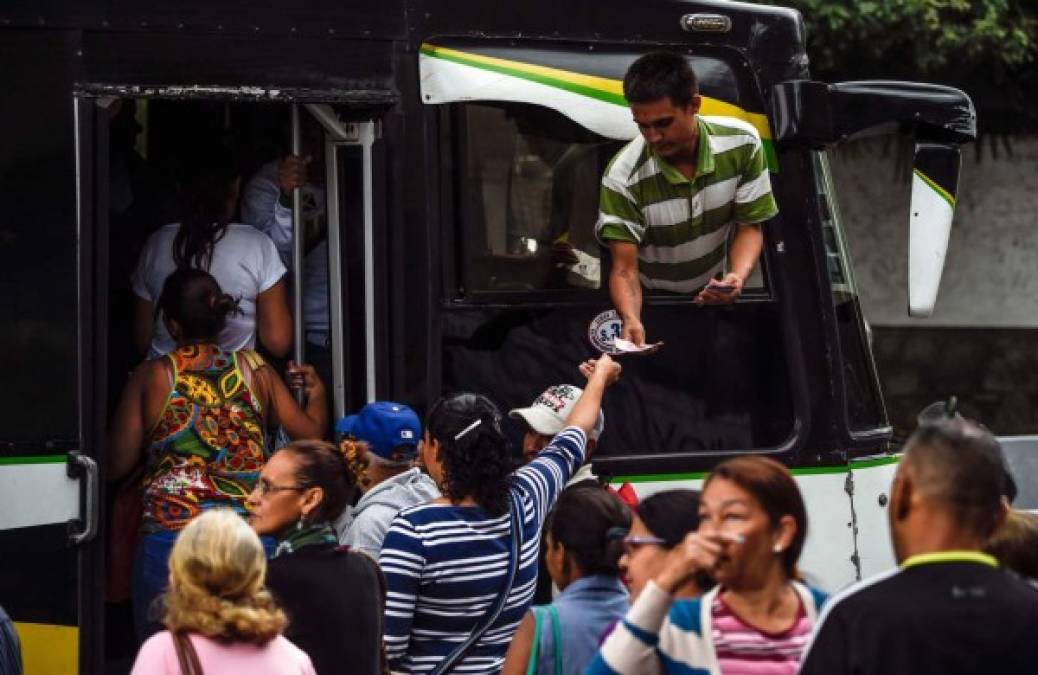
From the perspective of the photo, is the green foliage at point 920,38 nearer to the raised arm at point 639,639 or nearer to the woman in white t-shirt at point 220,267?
the woman in white t-shirt at point 220,267

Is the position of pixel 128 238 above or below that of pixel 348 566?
above

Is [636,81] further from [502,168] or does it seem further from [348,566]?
[348,566]

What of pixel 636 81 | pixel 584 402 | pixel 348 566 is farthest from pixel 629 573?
pixel 636 81

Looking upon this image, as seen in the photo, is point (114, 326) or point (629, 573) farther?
point (114, 326)

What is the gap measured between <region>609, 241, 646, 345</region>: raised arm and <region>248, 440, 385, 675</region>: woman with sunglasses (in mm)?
1714

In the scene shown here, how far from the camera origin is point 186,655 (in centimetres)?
413

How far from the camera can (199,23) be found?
6.18m

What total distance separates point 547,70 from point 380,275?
2.84ft

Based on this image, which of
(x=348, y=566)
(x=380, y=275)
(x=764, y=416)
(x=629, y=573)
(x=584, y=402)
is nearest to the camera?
(x=629, y=573)

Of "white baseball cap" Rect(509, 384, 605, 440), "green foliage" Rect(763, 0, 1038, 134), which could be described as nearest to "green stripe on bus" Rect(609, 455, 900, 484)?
"white baseball cap" Rect(509, 384, 605, 440)

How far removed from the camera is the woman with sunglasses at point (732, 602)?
12.5 feet

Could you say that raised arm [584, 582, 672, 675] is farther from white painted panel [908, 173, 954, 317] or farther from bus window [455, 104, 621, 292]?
white painted panel [908, 173, 954, 317]

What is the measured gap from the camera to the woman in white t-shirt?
6.50 m

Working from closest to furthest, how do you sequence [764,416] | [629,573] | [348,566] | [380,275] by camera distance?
1. [629,573]
2. [348,566]
3. [380,275]
4. [764,416]
